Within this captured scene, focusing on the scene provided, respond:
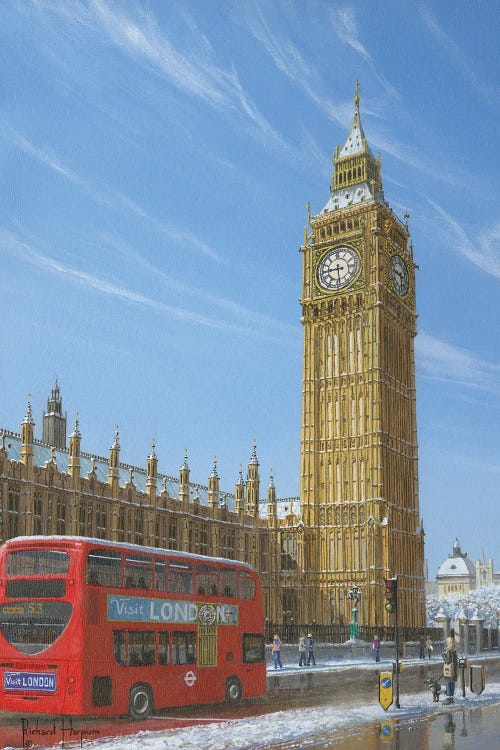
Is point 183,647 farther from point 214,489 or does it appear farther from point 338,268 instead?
point 338,268

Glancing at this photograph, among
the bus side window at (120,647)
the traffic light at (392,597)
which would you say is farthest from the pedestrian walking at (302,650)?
the bus side window at (120,647)

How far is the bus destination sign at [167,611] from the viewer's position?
21.5 m

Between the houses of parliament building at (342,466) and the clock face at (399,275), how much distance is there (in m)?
0.14

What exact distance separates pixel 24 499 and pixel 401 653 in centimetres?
2625

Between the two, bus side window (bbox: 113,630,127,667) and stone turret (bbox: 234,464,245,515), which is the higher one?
stone turret (bbox: 234,464,245,515)

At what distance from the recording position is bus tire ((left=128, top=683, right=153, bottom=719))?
71.1ft

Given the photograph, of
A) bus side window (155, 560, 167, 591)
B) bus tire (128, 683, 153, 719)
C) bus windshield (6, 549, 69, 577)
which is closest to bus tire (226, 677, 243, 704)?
bus tire (128, 683, 153, 719)

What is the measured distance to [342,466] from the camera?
80.5 metres

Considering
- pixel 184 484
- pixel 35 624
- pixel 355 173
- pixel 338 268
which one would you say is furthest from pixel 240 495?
pixel 35 624

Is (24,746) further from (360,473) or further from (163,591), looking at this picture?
(360,473)

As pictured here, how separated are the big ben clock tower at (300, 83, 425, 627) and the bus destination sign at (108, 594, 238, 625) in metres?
52.0

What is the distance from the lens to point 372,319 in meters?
80.6

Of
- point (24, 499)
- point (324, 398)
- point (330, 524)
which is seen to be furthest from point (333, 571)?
point (24, 499)

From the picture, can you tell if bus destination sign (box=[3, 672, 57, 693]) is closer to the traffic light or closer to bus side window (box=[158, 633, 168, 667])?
bus side window (box=[158, 633, 168, 667])
